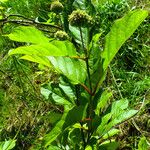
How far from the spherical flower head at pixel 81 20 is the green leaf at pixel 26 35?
9 centimetres

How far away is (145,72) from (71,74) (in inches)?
57.6

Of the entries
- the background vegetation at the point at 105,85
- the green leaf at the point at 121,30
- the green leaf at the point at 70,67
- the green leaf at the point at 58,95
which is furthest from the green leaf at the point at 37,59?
the background vegetation at the point at 105,85

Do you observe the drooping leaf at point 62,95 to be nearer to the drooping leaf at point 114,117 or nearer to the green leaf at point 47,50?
the drooping leaf at point 114,117

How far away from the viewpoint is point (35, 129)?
2303 millimetres

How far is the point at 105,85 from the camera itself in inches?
89.8

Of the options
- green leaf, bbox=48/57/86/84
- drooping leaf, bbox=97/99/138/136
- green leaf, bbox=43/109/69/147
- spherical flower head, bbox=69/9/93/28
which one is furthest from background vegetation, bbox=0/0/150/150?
spherical flower head, bbox=69/9/93/28

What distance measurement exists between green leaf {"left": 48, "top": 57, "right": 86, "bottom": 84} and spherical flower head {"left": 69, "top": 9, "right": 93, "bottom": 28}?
97 mm

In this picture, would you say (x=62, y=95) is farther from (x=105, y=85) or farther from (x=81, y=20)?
(x=105, y=85)

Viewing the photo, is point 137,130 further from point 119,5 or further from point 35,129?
point 119,5

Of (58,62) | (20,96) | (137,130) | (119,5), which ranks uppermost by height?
(58,62)

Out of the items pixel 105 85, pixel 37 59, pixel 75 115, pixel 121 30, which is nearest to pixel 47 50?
pixel 37 59

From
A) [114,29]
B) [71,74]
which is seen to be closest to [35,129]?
[71,74]

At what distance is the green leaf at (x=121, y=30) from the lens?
78 cm

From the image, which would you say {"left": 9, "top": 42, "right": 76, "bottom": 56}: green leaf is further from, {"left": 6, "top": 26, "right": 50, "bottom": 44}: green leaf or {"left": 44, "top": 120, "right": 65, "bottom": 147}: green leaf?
{"left": 44, "top": 120, "right": 65, "bottom": 147}: green leaf
